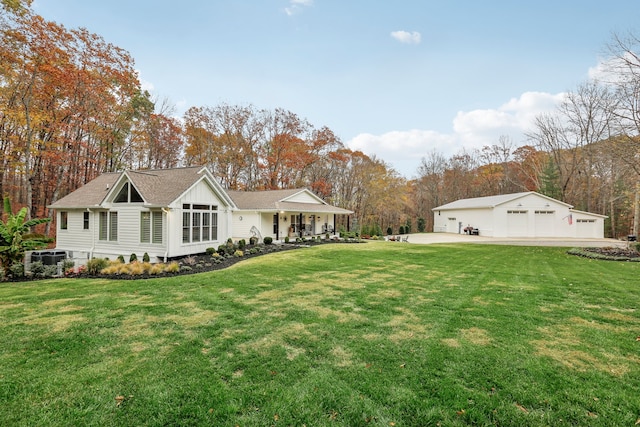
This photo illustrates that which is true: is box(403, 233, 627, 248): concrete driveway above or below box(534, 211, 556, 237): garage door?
below

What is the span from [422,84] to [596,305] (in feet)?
53.3

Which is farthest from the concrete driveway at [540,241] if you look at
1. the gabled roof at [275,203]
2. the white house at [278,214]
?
the gabled roof at [275,203]

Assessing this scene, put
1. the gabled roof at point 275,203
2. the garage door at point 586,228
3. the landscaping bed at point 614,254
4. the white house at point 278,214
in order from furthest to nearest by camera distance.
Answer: the garage door at point 586,228, the white house at point 278,214, the gabled roof at point 275,203, the landscaping bed at point 614,254

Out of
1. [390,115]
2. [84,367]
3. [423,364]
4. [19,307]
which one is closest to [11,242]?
[19,307]

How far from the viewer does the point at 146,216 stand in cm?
1289

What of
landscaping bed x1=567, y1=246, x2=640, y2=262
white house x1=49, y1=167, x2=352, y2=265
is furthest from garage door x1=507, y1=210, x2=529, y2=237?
white house x1=49, y1=167, x2=352, y2=265

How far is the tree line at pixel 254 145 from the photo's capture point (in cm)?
1566

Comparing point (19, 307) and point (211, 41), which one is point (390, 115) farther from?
point (19, 307)

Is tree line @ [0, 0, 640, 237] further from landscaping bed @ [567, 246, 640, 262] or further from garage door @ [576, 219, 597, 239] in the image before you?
landscaping bed @ [567, 246, 640, 262]

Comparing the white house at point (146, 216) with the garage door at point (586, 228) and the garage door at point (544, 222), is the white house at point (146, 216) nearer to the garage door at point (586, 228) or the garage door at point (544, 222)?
the garage door at point (544, 222)

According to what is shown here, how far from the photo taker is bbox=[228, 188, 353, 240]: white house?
20.7 m

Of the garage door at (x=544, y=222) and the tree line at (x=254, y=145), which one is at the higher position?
the tree line at (x=254, y=145)

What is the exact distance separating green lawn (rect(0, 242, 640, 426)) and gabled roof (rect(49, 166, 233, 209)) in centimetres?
616

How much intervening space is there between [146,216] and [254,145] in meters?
20.1
